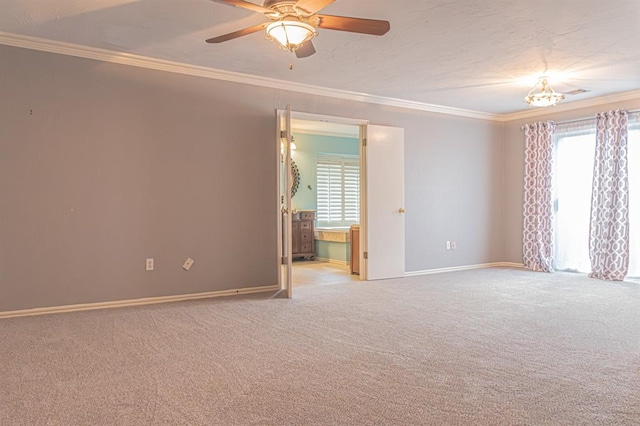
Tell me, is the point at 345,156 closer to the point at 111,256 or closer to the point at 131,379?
the point at 111,256

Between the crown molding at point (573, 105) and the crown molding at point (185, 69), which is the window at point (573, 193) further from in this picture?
the crown molding at point (185, 69)

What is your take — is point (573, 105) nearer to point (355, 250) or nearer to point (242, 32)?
point (355, 250)

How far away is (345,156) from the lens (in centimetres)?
897

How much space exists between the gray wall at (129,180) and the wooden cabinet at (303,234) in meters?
2.89

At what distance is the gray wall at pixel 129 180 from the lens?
150 inches

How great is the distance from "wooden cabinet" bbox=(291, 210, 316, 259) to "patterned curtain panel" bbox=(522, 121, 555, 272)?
145 inches

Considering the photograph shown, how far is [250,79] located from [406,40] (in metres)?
1.90

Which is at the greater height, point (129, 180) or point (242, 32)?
point (242, 32)

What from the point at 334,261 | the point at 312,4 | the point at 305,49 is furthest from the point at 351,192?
the point at 312,4

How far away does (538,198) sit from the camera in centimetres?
651

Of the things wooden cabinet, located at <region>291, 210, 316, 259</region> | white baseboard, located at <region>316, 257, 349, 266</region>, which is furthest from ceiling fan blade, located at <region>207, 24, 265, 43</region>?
wooden cabinet, located at <region>291, 210, 316, 259</region>

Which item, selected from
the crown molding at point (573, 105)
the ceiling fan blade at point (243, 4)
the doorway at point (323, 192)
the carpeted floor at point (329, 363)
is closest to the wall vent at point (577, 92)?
the crown molding at point (573, 105)

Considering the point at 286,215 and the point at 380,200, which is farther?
the point at 380,200

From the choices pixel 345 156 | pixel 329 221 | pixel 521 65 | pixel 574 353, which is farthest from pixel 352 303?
pixel 345 156
